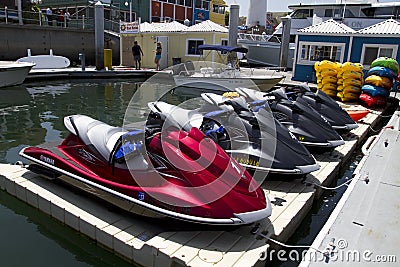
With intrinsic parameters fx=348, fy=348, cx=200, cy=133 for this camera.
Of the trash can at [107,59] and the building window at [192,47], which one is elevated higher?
the building window at [192,47]

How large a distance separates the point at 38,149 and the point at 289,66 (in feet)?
59.2

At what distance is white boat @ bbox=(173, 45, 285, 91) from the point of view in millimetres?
12867

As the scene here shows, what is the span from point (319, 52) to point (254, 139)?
10913mm

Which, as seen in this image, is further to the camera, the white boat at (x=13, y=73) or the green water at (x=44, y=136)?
the white boat at (x=13, y=73)

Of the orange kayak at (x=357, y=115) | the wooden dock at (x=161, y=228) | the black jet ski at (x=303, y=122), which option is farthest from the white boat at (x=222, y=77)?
the wooden dock at (x=161, y=228)

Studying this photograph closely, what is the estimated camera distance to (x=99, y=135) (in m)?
3.99

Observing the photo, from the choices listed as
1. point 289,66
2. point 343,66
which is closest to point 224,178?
point 343,66

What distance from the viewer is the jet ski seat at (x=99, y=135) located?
11.7 ft

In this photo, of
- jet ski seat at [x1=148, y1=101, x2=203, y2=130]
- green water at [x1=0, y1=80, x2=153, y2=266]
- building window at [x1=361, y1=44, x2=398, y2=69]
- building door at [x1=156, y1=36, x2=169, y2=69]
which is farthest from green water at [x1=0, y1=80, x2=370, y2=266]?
building window at [x1=361, y1=44, x2=398, y2=69]

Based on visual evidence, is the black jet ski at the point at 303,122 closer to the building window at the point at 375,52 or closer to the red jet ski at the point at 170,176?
the red jet ski at the point at 170,176

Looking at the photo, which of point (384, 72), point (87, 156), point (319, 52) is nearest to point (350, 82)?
point (384, 72)

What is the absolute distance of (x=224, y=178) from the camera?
10.7 feet

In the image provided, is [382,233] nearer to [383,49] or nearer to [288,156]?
[288,156]

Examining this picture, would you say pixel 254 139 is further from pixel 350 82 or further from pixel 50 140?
pixel 350 82
